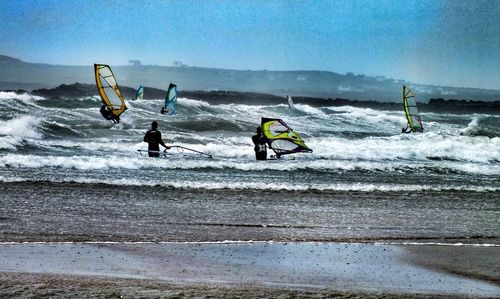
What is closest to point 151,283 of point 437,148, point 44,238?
point 44,238

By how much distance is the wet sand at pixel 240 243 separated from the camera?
425 centimetres

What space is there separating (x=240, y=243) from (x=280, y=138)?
9909 mm

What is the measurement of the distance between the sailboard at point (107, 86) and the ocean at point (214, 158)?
1002 mm

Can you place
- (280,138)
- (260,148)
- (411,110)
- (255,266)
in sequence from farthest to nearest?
(411,110)
(280,138)
(260,148)
(255,266)

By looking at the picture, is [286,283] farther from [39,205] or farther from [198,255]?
[39,205]

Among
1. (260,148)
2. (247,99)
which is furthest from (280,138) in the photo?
(247,99)

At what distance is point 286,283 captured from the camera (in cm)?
440

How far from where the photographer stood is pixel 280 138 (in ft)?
51.5

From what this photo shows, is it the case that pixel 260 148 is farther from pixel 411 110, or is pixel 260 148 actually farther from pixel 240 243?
pixel 411 110

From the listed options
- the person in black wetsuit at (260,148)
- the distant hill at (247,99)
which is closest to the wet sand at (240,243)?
the person in black wetsuit at (260,148)

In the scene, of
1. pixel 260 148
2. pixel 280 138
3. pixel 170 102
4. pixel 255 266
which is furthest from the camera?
pixel 170 102

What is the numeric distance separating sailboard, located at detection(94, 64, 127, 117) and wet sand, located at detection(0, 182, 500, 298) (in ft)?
38.0

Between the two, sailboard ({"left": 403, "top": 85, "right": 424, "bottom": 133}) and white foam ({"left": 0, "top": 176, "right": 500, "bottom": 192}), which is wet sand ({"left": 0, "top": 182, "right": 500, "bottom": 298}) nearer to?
white foam ({"left": 0, "top": 176, "right": 500, "bottom": 192})

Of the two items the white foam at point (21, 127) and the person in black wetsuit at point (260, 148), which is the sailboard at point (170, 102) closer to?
the white foam at point (21, 127)
